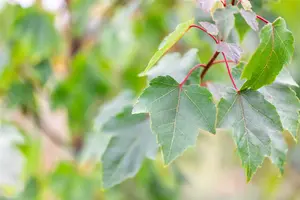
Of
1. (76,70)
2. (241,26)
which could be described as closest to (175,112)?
(241,26)

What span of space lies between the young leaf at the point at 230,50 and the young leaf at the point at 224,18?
10mm

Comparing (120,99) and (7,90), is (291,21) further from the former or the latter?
(7,90)

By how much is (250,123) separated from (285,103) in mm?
69

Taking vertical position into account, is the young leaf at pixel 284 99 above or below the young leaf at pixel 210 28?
below

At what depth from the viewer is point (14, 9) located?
96cm

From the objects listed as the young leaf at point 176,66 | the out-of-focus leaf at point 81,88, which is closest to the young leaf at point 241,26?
the young leaf at point 176,66

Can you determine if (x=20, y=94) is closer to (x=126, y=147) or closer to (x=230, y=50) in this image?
(x=126, y=147)

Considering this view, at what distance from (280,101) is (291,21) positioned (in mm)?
493

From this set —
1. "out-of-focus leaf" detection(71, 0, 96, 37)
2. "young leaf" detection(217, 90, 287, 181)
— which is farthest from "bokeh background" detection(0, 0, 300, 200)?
"young leaf" detection(217, 90, 287, 181)

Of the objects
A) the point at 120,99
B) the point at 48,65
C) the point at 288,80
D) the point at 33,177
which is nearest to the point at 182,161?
the point at 33,177

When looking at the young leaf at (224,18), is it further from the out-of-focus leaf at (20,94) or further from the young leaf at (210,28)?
the out-of-focus leaf at (20,94)

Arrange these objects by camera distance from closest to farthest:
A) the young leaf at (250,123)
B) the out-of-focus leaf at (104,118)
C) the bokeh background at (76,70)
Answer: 1. the young leaf at (250,123)
2. the out-of-focus leaf at (104,118)
3. the bokeh background at (76,70)

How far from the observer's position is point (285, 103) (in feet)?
1.43

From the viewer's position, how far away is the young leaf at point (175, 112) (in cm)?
38
